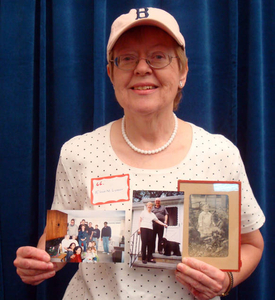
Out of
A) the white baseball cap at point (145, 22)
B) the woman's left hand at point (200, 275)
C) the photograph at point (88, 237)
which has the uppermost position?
the white baseball cap at point (145, 22)

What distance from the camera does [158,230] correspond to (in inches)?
35.7

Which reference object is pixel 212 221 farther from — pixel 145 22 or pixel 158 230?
pixel 145 22

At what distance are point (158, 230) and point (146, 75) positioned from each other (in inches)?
19.4

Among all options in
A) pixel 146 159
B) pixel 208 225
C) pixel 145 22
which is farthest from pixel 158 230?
pixel 145 22

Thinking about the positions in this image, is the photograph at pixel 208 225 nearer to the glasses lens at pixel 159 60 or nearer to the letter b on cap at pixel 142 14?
the glasses lens at pixel 159 60

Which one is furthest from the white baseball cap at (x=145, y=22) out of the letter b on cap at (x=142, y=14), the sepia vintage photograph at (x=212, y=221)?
the sepia vintage photograph at (x=212, y=221)

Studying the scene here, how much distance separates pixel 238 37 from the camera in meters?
1.54

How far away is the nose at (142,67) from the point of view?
97 cm

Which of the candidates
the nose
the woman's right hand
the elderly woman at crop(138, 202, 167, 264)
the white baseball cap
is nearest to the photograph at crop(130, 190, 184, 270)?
the elderly woman at crop(138, 202, 167, 264)

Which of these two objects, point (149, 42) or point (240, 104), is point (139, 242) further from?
point (240, 104)

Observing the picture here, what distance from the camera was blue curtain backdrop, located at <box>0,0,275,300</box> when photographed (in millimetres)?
1488

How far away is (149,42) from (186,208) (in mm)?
546

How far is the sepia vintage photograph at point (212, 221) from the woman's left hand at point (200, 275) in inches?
0.8

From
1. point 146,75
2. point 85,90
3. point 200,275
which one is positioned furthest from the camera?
point 85,90
